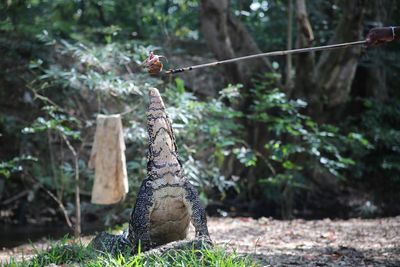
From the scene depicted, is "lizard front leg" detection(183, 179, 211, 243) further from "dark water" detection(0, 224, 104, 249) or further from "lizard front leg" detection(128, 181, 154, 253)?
"dark water" detection(0, 224, 104, 249)

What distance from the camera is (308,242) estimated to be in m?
6.04

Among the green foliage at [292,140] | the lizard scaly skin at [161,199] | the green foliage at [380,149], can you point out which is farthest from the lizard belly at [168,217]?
the green foliage at [380,149]

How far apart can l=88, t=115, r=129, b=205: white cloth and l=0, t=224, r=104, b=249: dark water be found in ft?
5.51

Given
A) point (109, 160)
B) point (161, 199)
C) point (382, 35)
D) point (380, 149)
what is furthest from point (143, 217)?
point (380, 149)

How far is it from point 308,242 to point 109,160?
8.27 ft

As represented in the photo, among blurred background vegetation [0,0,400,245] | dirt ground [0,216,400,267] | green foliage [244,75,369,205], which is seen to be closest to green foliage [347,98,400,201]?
blurred background vegetation [0,0,400,245]

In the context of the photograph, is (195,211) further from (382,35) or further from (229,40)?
(229,40)

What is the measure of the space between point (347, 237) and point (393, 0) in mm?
4847

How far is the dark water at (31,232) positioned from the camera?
7.75m

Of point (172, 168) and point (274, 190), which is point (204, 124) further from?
point (172, 168)

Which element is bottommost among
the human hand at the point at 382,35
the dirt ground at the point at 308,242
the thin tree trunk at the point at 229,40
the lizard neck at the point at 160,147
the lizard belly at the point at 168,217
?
the dirt ground at the point at 308,242

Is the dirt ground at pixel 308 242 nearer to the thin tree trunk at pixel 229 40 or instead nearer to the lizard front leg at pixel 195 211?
the lizard front leg at pixel 195 211

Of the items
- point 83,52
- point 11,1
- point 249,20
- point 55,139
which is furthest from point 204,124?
point 249,20

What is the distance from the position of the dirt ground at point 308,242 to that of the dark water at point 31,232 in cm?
78
